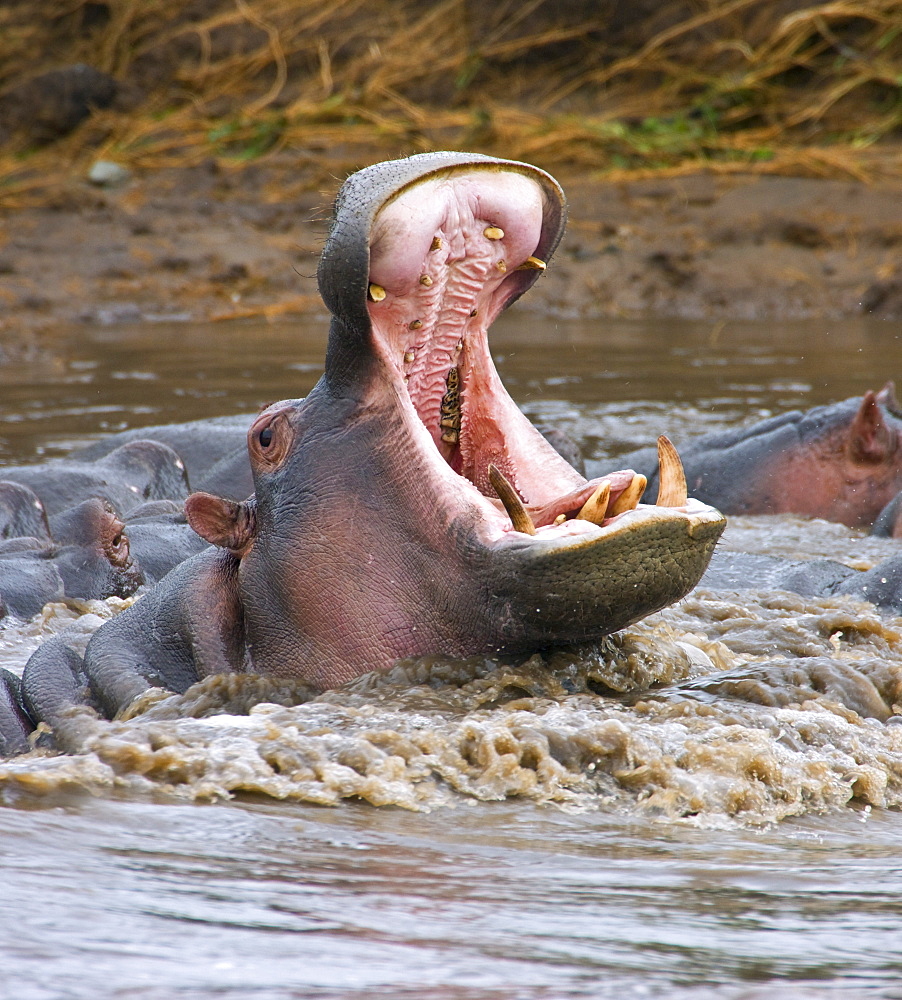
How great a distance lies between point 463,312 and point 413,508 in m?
0.43

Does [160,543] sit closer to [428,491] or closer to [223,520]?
[223,520]

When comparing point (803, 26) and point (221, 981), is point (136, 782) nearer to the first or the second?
point (221, 981)

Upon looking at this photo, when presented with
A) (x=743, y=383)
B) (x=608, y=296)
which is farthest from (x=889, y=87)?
(x=743, y=383)

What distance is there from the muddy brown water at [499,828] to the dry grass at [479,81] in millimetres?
11994

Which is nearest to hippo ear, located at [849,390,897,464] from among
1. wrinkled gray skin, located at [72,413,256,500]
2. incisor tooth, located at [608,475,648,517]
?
wrinkled gray skin, located at [72,413,256,500]

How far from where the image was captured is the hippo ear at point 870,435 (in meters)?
5.91

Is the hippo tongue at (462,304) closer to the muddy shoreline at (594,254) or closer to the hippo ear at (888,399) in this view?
the hippo ear at (888,399)

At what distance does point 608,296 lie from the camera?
14219 millimetres

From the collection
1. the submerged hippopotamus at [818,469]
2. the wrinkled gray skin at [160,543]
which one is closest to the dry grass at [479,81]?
the submerged hippopotamus at [818,469]

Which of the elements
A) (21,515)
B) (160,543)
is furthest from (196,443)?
(160,543)

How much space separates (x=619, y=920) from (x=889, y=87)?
50.7ft

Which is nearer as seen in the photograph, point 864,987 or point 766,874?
point 864,987

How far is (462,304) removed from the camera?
3.13m

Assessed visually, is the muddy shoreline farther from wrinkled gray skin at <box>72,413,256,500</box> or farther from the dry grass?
wrinkled gray skin at <box>72,413,256,500</box>
